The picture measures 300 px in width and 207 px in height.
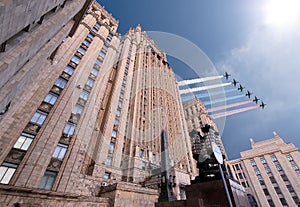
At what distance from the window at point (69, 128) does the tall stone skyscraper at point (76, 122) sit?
0.12 metres

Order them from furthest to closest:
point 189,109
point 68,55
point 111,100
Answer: point 189,109, point 111,100, point 68,55

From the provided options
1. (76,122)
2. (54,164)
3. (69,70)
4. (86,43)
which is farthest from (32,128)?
(86,43)

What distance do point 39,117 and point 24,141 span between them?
8.91 ft

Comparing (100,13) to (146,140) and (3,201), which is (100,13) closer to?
(146,140)

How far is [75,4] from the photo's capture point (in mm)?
9844

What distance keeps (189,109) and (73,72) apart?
51.2 meters

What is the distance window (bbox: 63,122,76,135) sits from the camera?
16.7m

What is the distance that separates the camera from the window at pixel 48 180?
13084mm

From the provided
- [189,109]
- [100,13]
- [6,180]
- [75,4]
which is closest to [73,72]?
[75,4]

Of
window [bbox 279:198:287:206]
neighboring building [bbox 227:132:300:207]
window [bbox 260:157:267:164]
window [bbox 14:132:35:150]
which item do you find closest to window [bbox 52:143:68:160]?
window [bbox 14:132:35:150]

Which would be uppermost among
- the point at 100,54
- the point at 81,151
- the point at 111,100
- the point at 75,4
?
the point at 100,54

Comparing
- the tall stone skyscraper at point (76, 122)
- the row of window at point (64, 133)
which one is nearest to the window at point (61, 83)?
the row of window at point (64, 133)

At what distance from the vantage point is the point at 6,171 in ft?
38.2

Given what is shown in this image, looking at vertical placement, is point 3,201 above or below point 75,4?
below
